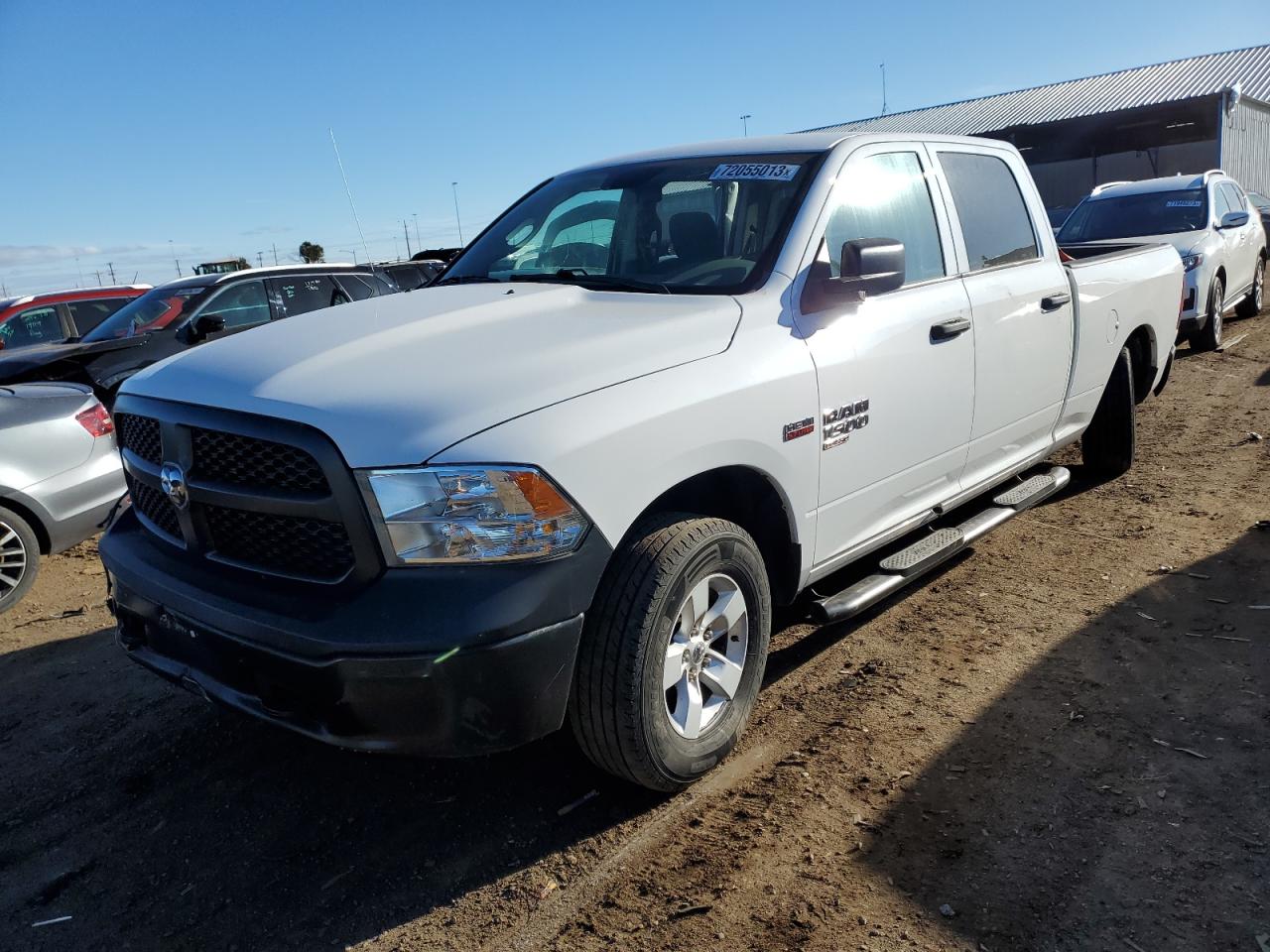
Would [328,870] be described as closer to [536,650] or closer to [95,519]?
[536,650]

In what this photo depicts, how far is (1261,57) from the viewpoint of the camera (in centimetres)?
3108

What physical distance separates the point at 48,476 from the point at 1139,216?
10.7 meters

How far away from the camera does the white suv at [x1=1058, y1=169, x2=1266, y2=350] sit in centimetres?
969

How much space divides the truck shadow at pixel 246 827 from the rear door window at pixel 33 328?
8338 millimetres

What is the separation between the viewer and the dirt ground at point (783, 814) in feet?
7.97

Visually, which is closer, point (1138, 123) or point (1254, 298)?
point (1254, 298)

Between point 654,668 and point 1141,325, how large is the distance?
14.9ft

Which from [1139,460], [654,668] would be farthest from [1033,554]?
[654,668]

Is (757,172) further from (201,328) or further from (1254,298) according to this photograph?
(1254,298)

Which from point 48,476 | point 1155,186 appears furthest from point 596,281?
point 1155,186

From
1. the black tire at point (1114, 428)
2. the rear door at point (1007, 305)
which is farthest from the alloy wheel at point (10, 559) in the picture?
the black tire at point (1114, 428)

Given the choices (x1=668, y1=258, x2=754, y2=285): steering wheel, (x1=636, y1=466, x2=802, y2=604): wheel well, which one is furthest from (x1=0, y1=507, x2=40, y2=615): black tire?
(x1=636, y1=466, x2=802, y2=604): wheel well

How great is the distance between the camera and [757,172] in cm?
356

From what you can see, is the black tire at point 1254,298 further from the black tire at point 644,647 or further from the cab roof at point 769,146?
the black tire at point 644,647
